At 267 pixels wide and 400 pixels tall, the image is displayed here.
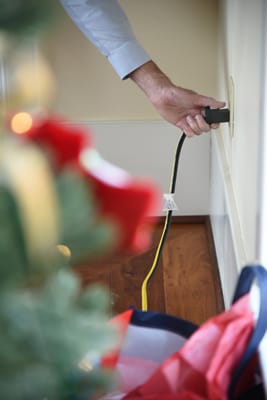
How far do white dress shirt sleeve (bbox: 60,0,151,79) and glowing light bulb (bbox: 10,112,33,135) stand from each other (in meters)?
0.96

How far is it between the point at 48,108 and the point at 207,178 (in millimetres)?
1767

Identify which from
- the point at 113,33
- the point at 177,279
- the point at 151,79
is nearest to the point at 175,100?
the point at 151,79

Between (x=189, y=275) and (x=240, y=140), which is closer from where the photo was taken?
(x=240, y=140)

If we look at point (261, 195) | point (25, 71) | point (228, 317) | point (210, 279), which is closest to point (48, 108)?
point (25, 71)

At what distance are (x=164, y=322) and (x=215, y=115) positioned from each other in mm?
684

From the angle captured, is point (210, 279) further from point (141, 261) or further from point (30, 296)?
point (30, 296)

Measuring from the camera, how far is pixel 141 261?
1937 millimetres

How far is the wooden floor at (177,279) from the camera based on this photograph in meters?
1.71

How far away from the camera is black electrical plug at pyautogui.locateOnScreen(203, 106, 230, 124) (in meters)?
1.36

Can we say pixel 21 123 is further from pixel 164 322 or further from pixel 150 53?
pixel 150 53

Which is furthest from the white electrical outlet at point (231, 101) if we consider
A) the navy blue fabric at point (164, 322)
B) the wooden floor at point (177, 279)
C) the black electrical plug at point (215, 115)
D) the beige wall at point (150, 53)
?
the navy blue fabric at point (164, 322)

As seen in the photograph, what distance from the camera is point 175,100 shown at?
137 cm

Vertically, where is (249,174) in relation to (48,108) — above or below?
below

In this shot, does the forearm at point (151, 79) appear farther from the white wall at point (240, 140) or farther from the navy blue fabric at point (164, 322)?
the navy blue fabric at point (164, 322)
